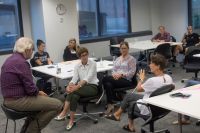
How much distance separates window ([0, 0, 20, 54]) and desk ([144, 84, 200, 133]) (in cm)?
561

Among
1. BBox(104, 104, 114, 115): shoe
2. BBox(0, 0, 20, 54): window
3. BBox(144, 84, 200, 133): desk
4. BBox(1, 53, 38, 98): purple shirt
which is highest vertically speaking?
BBox(0, 0, 20, 54): window

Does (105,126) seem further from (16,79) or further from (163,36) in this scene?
(163,36)

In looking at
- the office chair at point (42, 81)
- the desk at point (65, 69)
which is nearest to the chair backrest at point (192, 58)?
the desk at point (65, 69)

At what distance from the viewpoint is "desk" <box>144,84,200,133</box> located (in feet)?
8.56

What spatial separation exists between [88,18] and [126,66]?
17.4ft

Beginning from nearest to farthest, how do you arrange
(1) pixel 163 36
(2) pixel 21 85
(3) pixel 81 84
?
(2) pixel 21 85 → (3) pixel 81 84 → (1) pixel 163 36

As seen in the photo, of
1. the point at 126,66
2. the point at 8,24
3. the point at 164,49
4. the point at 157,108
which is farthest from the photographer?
the point at 8,24

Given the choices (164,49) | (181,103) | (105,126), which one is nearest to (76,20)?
(164,49)

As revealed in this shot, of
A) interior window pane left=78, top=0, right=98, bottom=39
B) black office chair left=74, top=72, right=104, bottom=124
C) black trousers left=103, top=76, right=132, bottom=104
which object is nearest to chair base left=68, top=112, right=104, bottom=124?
black office chair left=74, top=72, right=104, bottom=124

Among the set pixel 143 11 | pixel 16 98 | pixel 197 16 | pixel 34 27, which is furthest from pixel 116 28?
pixel 16 98

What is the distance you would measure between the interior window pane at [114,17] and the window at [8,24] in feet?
9.88

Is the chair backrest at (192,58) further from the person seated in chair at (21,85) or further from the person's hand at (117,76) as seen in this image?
the person seated in chair at (21,85)

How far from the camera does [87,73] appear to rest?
4449mm

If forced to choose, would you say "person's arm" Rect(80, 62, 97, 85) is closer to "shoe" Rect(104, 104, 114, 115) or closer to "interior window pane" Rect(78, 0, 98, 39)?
"shoe" Rect(104, 104, 114, 115)
